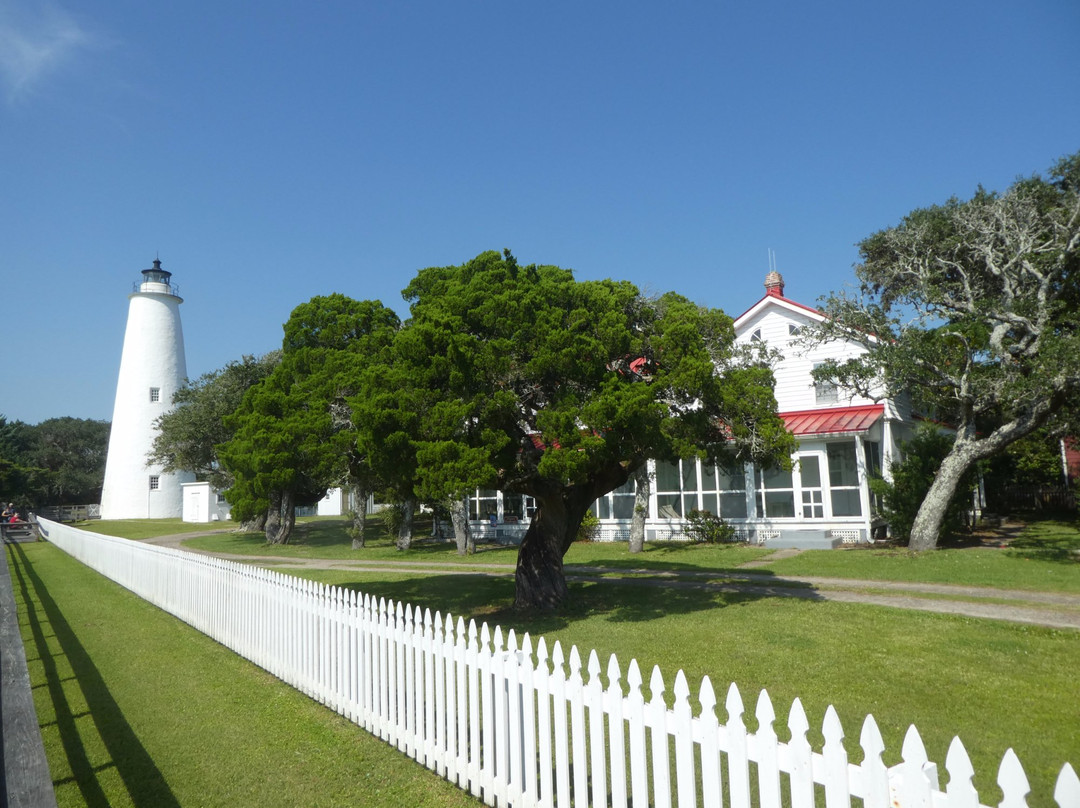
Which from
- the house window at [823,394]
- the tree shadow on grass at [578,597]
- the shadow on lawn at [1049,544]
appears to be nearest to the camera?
the tree shadow on grass at [578,597]

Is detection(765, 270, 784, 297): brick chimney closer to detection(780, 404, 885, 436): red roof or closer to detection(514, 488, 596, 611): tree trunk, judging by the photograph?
detection(780, 404, 885, 436): red roof

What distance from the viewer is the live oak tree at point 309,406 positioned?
11.3 metres

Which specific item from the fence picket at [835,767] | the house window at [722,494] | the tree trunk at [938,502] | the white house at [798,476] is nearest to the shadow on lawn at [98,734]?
the fence picket at [835,767]

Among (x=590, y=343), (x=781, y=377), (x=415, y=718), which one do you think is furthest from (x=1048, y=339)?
(x=415, y=718)

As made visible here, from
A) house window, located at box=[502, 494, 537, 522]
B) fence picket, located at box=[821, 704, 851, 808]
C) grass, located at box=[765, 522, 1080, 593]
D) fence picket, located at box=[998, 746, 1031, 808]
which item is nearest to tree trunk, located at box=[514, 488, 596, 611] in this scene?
grass, located at box=[765, 522, 1080, 593]

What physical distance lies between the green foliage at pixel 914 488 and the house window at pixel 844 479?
110 centimetres

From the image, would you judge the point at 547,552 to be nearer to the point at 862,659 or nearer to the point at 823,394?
the point at 862,659

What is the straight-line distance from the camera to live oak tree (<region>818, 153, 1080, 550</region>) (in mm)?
17438

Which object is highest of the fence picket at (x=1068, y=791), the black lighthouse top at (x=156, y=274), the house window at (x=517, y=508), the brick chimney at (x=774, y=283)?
the black lighthouse top at (x=156, y=274)

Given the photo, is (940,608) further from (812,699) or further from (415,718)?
(415,718)

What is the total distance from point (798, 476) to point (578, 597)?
12.9 m

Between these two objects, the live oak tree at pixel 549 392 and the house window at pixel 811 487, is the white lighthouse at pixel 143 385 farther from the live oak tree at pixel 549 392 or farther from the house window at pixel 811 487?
the live oak tree at pixel 549 392

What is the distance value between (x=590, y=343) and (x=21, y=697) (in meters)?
7.29

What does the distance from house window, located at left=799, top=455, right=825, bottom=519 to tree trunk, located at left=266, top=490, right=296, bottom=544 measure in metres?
19.8
